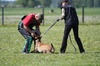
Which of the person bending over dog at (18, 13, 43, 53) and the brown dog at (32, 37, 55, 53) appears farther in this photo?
the brown dog at (32, 37, 55, 53)

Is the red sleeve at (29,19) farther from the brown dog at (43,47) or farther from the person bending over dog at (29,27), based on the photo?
the brown dog at (43,47)

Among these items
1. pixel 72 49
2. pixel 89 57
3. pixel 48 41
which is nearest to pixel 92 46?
pixel 72 49

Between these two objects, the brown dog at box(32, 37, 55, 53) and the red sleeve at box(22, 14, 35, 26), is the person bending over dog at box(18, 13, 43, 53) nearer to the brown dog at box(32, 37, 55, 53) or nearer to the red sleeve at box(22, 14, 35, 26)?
the red sleeve at box(22, 14, 35, 26)

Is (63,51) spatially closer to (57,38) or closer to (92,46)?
(92,46)

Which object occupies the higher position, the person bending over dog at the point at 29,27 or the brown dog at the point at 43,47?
the person bending over dog at the point at 29,27

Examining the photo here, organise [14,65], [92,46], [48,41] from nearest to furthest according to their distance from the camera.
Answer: [14,65], [92,46], [48,41]

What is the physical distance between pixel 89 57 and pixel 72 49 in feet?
8.57

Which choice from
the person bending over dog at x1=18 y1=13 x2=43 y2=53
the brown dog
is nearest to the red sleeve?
the person bending over dog at x1=18 y1=13 x2=43 y2=53

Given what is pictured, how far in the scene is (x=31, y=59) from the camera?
11312mm

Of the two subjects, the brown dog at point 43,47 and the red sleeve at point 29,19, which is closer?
the red sleeve at point 29,19

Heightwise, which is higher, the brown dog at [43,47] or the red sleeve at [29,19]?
the red sleeve at [29,19]

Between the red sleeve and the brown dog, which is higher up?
the red sleeve

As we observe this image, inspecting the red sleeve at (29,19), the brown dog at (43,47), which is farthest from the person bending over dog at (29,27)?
the brown dog at (43,47)

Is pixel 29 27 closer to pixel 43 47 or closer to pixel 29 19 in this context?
pixel 29 19
